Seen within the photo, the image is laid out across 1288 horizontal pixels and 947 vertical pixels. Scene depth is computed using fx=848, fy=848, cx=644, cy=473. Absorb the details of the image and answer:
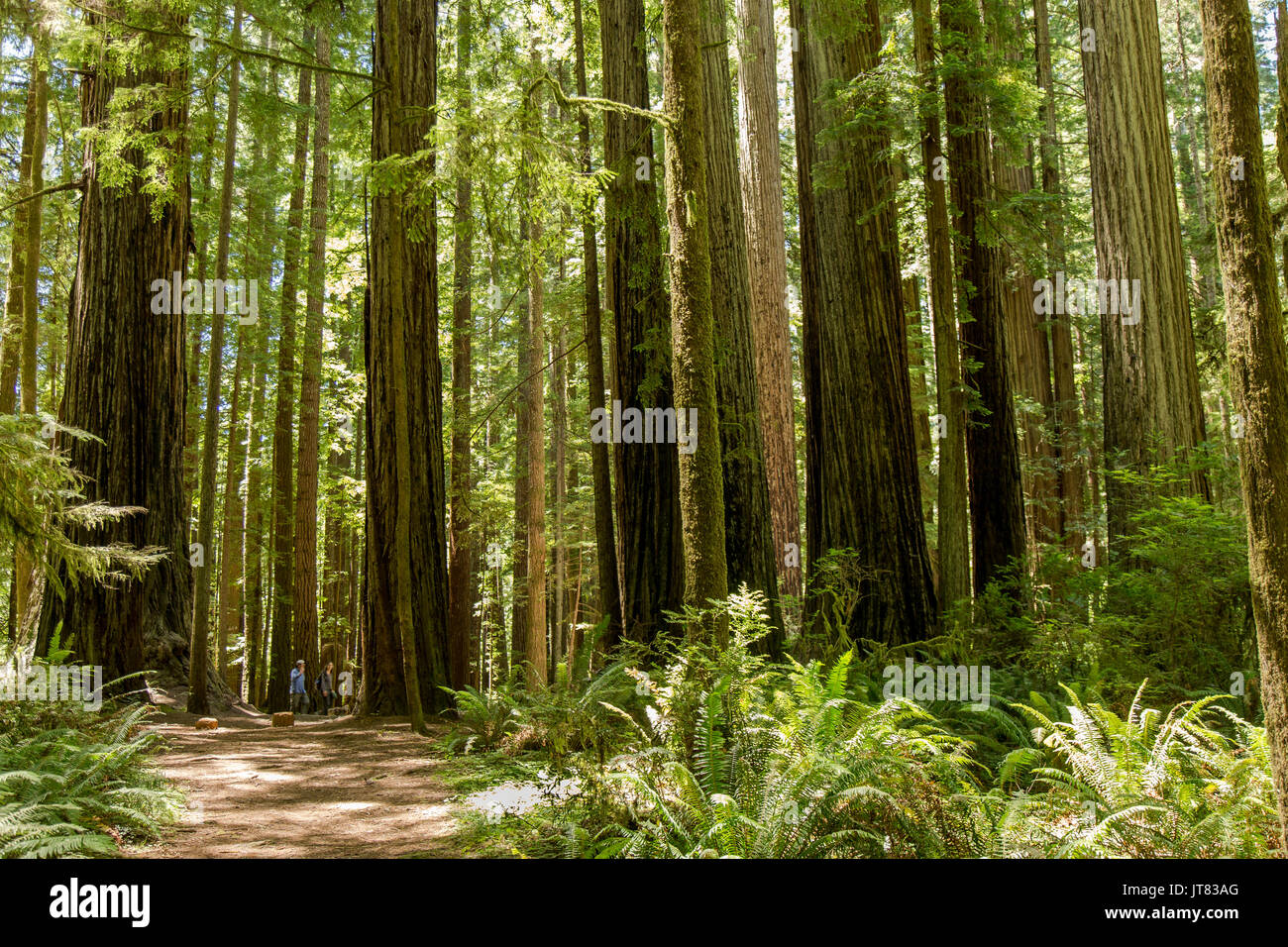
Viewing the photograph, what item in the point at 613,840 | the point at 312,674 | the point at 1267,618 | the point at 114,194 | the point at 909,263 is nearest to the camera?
the point at 1267,618

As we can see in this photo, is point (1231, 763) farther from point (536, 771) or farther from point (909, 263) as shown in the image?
point (909, 263)

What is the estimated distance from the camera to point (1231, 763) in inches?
176

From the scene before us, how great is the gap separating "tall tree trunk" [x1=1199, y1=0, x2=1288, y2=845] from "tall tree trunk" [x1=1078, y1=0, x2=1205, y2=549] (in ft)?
20.3

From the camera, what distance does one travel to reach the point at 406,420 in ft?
28.8

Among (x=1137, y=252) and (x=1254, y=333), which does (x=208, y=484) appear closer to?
(x=1254, y=333)

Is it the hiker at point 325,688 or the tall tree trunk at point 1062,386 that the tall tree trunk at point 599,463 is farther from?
the hiker at point 325,688

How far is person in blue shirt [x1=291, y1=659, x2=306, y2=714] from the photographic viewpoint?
611 inches

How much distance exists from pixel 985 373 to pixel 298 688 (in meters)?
13.0

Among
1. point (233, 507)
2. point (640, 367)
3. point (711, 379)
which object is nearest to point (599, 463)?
point (640, 367)

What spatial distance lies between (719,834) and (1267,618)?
235 centimetres

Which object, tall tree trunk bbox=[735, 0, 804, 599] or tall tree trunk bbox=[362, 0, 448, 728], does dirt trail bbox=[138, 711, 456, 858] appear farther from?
tall tree trunk bbox=[735, 0, 804, 599]

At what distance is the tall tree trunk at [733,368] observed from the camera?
29.8ft

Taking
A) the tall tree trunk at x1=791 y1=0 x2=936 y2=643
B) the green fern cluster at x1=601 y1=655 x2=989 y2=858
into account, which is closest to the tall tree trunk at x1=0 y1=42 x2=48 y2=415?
the tall tree trunk at x1=791 y1=0 x2=936 y2=643
